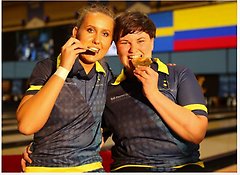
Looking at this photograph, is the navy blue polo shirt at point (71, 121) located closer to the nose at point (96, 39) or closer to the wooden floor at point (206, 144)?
the nose at point (96, 39)

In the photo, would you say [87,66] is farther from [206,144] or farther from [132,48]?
[206,144]

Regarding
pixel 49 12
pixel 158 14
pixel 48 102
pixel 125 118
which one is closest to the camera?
pixel 48 102

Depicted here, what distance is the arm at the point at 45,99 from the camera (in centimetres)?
72

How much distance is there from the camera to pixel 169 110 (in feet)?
2.48

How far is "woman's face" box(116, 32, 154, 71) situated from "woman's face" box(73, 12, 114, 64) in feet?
0.10

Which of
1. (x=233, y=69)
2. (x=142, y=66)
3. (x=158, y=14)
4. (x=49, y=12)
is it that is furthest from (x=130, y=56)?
(x=49, y=12)

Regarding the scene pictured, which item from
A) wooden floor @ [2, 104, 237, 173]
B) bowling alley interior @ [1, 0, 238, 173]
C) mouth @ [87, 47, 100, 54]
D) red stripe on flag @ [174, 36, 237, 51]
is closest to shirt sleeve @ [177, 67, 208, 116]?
mouth @ [87, 47, 100, 54]

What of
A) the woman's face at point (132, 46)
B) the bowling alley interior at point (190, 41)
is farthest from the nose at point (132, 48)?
the bowling alley interior at point (190, 41)

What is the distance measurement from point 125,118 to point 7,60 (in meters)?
11.8

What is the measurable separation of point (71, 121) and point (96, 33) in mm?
208

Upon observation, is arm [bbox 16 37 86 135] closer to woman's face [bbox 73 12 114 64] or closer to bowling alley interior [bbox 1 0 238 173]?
woman's face [bbox 73 12 114 64]

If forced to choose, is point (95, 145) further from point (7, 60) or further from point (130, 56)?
point (7, 60)

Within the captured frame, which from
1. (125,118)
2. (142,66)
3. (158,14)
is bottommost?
(125,118)

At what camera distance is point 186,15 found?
8750 millimetres
